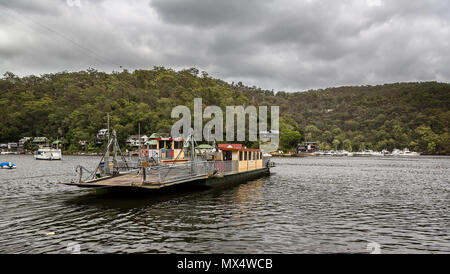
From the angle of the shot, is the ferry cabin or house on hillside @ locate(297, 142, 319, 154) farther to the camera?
house on hillside @ locate(297, 142, 319, 154)

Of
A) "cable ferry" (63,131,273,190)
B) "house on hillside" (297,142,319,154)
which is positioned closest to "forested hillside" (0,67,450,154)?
"house on hillside" (297,142,319,154)

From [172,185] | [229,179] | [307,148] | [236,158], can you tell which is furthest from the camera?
[307,148]

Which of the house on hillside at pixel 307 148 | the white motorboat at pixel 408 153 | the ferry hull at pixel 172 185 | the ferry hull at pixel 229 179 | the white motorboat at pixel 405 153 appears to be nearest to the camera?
the ferry hull at pixel 172 185

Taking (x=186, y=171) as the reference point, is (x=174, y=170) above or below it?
above

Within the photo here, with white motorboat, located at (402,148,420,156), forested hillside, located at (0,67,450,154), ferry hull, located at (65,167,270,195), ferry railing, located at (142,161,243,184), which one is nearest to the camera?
ferry hull, located at (65,167,270,195)

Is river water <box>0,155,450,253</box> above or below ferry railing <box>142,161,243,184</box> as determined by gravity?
below

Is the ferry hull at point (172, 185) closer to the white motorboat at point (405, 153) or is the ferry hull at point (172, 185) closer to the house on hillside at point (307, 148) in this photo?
the house on hillside at point (307, 148)

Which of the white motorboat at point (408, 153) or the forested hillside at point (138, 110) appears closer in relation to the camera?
the forested hillside at point (138, 110)

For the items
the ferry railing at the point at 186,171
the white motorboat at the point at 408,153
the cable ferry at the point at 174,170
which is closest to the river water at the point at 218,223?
the cable ferry at the point at 174,170

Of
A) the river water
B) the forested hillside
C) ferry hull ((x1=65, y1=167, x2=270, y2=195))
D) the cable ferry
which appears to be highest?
the forested hillside

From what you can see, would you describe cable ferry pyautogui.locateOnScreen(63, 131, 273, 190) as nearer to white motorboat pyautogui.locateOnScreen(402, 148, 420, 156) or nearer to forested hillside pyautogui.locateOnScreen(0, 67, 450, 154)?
A: forested hillside pyautogui.locateOnScreen(0, 67, 450, 154)

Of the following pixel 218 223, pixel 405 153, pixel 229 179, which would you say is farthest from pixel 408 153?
pixel 218 223

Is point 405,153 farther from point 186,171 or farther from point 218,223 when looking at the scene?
point 218,223
